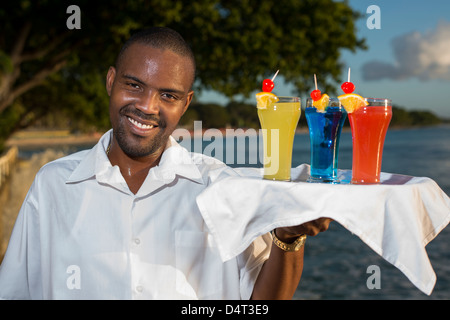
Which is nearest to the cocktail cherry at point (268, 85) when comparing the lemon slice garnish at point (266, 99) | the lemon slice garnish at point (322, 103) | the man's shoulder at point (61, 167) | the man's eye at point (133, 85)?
the lemon slice garnish at point (266, 99)

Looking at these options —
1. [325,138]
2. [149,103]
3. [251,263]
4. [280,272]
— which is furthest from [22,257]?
[325,138]

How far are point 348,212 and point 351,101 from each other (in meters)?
0.50

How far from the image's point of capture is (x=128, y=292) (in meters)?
2.09

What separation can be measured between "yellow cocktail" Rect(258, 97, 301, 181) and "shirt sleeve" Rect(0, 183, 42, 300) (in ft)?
3.42

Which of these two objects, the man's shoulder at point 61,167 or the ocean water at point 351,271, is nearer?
the man's shoulder at point 61,167

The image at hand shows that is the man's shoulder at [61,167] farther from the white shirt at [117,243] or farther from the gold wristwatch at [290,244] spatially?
the gold wristwatch at [290,244]

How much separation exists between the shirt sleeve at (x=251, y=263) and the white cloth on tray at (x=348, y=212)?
0.38m

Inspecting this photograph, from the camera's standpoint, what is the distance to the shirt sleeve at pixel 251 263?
87.4 inches

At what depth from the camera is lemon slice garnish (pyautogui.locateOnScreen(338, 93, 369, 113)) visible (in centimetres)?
197

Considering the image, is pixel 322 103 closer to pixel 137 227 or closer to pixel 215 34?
pixel 137 227

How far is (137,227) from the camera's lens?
2.14 meters
